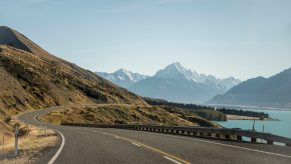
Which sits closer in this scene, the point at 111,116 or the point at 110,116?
the point at 110,116

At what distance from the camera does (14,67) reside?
174m

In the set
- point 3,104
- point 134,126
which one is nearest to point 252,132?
point 134,126

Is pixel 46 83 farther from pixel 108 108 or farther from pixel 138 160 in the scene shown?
pixel 138 160

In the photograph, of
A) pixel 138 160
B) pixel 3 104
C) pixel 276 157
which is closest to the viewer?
pixel 138 160

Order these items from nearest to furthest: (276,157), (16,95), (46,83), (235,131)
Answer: (276,157)
(235,131)
(16,95)
(46,83)

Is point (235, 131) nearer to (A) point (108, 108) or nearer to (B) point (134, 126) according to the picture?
(B) point (134, 126)

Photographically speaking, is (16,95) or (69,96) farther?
(69,96)

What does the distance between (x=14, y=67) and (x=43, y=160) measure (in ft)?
548

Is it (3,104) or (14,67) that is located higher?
(14,67)

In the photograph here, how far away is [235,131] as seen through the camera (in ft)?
86.7

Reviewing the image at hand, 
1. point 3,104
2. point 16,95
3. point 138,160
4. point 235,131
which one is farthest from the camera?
point 16,95

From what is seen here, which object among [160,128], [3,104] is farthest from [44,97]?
[160,128]

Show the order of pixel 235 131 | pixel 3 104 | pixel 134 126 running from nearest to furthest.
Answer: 1. pixel 235 131
2. pixel 134 126
3. pixel 3 104

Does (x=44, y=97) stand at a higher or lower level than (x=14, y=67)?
lower
